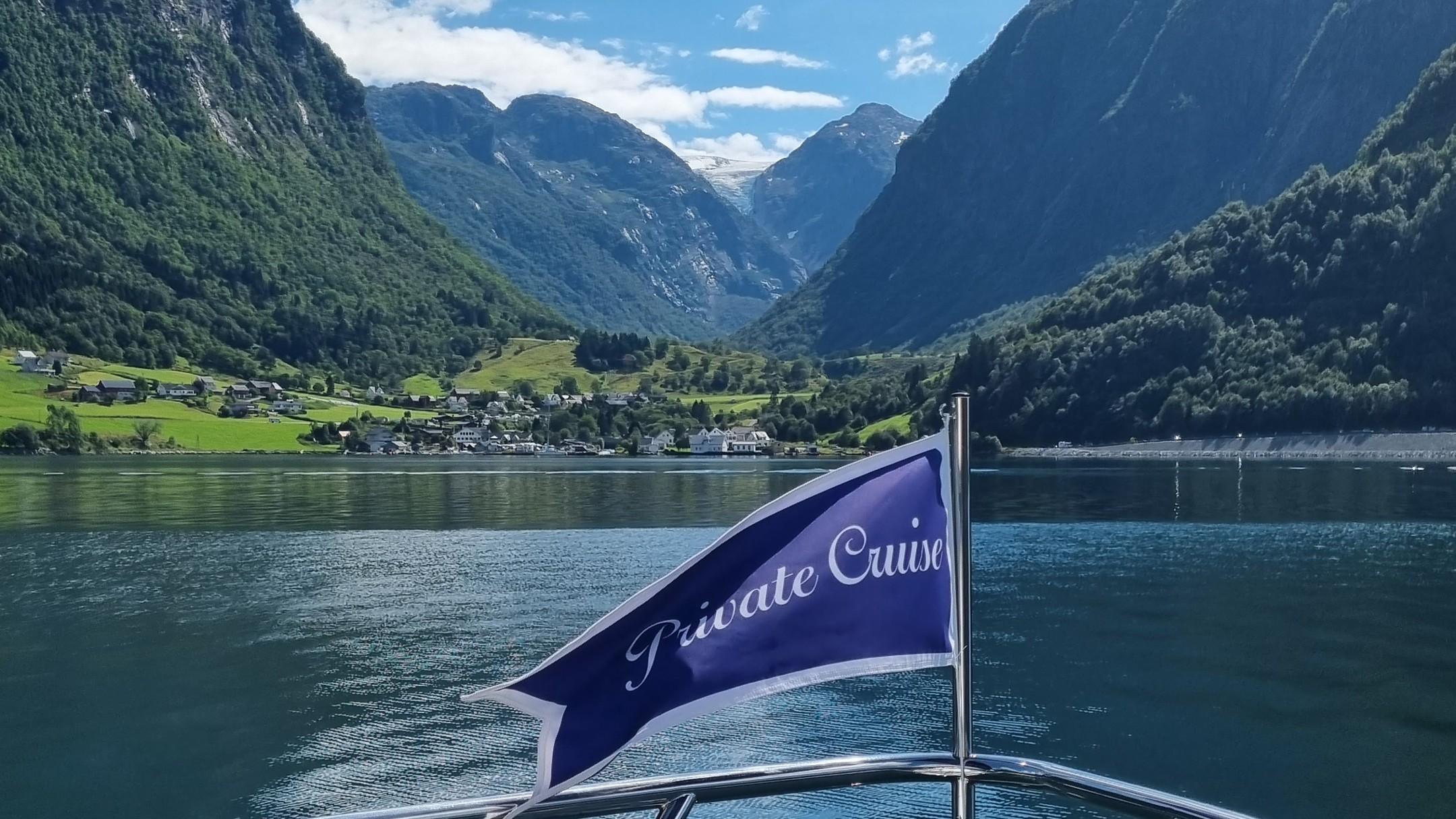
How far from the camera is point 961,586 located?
627 centimetres

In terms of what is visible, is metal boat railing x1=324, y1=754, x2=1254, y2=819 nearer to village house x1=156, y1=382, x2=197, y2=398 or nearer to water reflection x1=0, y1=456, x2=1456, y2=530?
water reflection x1=0, y1=456, x2=1456, y2=530

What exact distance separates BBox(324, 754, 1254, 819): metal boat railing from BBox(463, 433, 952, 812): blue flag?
47 cm

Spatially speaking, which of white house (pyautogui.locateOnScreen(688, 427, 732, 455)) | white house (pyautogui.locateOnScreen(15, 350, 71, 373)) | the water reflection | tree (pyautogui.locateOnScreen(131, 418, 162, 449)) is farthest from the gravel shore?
white house (pyautogui.locateOnScreen(15, 350, 71, 373))

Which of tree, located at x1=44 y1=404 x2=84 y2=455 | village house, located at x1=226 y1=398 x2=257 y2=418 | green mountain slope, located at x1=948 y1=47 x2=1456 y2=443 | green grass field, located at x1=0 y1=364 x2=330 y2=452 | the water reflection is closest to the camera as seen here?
the water reflection

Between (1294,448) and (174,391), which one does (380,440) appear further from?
(1294,448)

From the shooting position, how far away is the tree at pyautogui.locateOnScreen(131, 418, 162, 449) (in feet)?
510

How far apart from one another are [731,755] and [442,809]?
65.7ft

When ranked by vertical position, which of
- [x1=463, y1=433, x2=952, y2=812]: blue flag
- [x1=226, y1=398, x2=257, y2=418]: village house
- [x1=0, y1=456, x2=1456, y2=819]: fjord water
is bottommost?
[x1=0, y1=456, x2=1456, y2=819]: fjord water

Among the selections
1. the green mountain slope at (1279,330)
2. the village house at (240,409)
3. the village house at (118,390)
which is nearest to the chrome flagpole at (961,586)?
the green mountain slope at (1279,330)

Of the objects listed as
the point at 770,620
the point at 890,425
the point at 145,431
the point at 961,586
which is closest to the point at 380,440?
the point at 145,431

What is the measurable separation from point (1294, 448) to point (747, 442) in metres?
79.0

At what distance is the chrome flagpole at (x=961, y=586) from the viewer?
620 centimetres

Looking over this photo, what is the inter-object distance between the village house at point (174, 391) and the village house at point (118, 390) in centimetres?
643

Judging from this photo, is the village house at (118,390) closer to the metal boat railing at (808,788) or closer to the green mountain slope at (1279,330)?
the green mountain slope at (1279,330)
